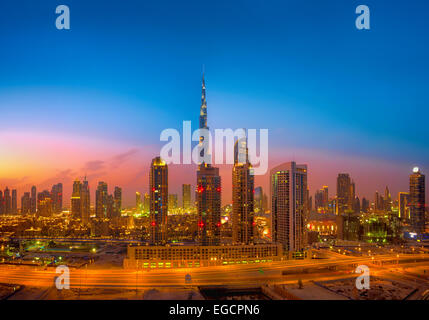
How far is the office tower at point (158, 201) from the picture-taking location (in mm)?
18922

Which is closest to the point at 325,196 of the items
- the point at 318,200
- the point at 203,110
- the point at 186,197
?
the point at 318,200

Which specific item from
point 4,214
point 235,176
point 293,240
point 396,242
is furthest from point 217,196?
point 4,214

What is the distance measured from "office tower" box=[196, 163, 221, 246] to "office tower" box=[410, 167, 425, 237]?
1759 centimetres

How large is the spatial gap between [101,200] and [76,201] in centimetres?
275

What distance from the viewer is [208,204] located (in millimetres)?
18812

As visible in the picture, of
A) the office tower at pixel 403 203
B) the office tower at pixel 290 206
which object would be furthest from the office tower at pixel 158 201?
the office tower at pixel 403 203

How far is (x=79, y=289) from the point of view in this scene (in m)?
9.41

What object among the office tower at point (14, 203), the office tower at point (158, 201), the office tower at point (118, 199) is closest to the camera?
the office tower at point (158, 201)

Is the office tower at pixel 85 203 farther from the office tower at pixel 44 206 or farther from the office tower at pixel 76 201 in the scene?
Result: the office tower at pixel 44 206

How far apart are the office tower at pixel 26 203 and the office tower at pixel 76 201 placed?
300 inches

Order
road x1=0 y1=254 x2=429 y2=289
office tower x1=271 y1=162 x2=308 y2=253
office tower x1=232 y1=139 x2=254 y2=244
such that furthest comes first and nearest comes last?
office tower x1=232 y1=139 x2=254 y2=244 < office tower x1=271 y1=162 x2=308 y2=253 < road x1=0 y1=254 x2=429 y2=289

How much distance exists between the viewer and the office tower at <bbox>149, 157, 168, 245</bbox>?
18922mm

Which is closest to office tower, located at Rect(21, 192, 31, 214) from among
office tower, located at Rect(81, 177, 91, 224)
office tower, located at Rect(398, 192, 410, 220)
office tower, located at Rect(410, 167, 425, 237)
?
office tower, located at Rect(81, 177, 91, 224)

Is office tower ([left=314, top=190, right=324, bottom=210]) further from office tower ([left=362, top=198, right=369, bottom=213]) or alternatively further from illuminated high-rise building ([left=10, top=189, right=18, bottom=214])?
illuminated high-rise building ([left=10, top=189, right=18, bottom=214])
